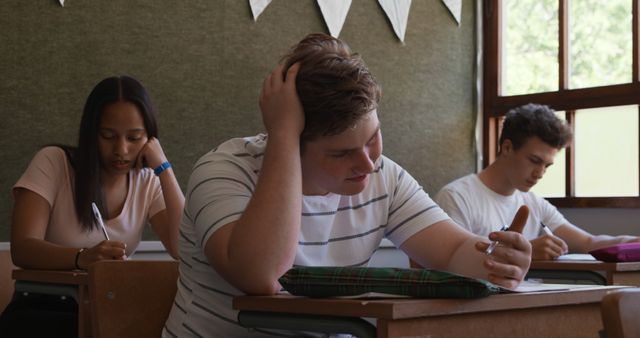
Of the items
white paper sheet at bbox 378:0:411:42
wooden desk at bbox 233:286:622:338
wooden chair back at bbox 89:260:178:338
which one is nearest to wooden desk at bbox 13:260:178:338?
wooden chair back at bbox 89:260:178:338

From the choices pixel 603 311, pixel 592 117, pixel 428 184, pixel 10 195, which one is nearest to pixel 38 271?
pixel 10 195

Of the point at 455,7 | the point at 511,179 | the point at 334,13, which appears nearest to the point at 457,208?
the point at 511,179

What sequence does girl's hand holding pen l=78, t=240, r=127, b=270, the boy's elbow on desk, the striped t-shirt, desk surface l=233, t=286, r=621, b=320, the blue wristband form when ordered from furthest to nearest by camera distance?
the blue wristband
girl's hand holding pen l=78, t=240, r=127, b=270
the striped t-shirt
the boy's elbow on desk
desk surface l=233, t=286, r=621, b=320

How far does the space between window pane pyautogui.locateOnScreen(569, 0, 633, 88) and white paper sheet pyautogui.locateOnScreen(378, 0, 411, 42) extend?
758mm

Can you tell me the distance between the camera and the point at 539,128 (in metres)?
3.63

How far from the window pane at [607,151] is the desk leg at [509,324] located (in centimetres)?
276

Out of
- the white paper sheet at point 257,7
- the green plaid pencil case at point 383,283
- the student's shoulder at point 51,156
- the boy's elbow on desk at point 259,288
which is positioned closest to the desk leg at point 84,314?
the student's shoulder at point 51,156

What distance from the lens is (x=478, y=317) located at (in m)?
1.32

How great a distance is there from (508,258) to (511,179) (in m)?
2.15

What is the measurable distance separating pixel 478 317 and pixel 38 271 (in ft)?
4.89

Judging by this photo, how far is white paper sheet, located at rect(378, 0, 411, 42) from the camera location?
4.39 meters

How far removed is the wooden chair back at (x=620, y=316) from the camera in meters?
1.07

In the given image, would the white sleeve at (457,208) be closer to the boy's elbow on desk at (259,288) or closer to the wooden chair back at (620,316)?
the boy's elbow on desk at (259,288)

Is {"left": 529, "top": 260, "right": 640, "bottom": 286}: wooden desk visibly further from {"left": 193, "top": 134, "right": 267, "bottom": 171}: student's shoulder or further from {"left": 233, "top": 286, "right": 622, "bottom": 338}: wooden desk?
{"left": 193, "top": 134, "right": 267, "bottom": 171}: student's shoulder
